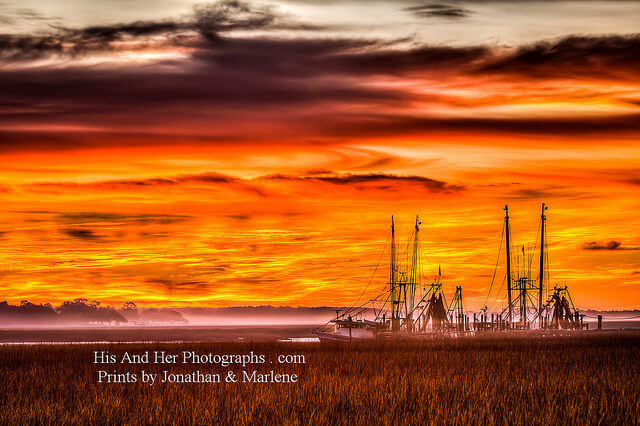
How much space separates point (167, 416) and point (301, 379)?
859 cm

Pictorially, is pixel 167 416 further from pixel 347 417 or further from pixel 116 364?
pixel 116 364

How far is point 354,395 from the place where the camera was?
68.9 ft

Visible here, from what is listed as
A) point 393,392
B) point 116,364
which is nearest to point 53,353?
point 116,364

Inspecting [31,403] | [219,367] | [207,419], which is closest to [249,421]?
[207,419]

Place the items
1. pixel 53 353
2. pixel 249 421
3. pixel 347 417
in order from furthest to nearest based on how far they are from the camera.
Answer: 1. pixel 53 353
2. pixel 347 417
3. pixel 249 421

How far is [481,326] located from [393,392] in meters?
64.2

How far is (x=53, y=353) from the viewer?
3803cm

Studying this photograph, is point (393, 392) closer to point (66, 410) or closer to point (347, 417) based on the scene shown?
point (347, 417)

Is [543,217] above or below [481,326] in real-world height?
above

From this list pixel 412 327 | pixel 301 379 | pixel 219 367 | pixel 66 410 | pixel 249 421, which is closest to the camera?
pixel 249 421

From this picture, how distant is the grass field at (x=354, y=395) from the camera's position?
17.5m

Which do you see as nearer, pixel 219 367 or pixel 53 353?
pixel 219 367

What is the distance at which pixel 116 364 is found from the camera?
31.5m

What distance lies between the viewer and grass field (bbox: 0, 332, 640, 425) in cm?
1748
